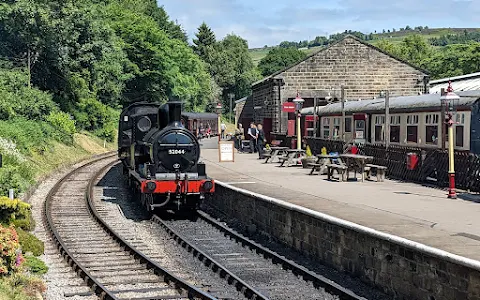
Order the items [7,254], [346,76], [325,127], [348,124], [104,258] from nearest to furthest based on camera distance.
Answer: [7,254] → [104,258] → [348,124] → [325,127] → [346,76]

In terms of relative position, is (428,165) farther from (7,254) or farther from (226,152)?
(7,254)

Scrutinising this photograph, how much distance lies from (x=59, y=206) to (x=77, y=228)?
144 inches

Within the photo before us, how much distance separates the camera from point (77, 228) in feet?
50.0

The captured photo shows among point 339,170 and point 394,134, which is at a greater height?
point 394,134

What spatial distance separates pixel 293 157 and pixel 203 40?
87.9 meters

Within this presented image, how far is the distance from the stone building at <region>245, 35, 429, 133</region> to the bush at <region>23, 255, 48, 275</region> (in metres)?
28.6

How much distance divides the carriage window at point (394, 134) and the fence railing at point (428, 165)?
3.45 feet

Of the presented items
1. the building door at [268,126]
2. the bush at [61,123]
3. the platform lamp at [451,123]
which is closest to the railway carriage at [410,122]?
the platform lamp at [451,123]

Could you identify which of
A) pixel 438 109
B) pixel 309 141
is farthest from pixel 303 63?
pixel 438 109

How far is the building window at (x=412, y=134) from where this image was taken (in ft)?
70.8

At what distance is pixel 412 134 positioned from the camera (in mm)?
21891

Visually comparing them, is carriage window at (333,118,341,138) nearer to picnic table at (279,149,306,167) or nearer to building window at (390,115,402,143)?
picnic table at (279,149,306,167)

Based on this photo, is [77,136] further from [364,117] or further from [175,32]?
[175,32]

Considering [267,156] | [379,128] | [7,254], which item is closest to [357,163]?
[379,128]
